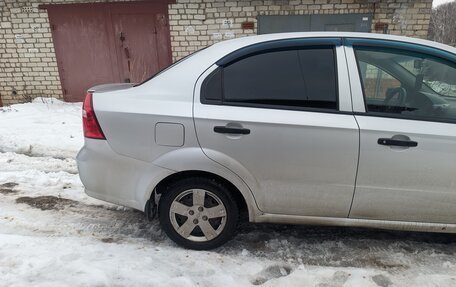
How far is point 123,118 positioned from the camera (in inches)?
103

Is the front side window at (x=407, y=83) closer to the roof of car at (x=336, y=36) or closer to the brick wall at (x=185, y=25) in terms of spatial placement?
the roof of car at (x=336, y=36)

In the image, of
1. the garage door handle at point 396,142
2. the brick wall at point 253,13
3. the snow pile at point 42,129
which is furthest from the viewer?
the brick wall at point 253,13

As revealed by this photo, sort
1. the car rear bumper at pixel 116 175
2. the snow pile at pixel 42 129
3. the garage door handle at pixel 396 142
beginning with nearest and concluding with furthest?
the garage door handle at pixel 396 142 < the car rear bumper at pixel 116 175 < the snow pile at pixel 42 129

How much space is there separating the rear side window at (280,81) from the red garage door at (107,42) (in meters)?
5.78

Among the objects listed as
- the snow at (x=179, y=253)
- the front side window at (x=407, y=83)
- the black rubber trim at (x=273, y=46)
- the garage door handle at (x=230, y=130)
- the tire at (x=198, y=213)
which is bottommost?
the snow at (x=179, y=253)

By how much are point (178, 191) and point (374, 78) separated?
167 centimetres

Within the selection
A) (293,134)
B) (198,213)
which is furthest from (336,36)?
(198,213)

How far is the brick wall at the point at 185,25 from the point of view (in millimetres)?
7414

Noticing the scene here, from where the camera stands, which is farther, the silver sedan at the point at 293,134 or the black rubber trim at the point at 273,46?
the black rubber trim at the point at 273,46

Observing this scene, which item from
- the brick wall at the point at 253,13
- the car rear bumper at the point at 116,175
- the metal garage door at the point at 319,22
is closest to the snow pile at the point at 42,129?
the car rear bumper at the point at 116,175

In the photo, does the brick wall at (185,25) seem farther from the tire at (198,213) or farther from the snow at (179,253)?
the tire at (198,213)

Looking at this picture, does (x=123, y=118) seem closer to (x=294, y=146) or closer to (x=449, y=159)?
(x=294, y=146)

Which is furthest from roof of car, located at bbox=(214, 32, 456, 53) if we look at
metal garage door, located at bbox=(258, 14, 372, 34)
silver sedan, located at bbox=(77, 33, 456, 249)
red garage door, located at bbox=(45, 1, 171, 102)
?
red garage door, located at bbox=(45, 1, 171, 102)

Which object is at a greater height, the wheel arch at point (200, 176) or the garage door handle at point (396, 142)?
the garage door handle at point (396, 142)
